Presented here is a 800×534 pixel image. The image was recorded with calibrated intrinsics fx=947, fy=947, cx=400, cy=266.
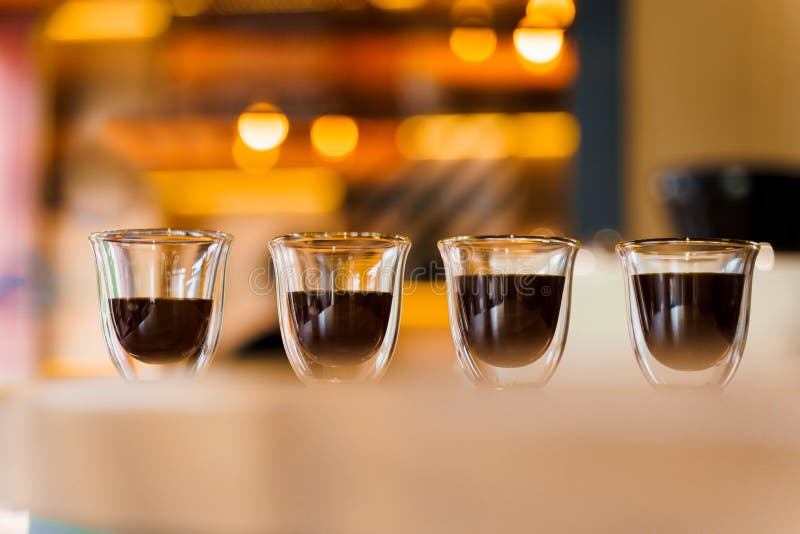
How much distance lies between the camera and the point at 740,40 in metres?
2.90

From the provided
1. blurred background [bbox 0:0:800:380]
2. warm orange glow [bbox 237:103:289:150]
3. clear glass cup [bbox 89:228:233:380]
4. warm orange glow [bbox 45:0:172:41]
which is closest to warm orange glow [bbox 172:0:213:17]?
blurred background [bbox 0:0:800:380]

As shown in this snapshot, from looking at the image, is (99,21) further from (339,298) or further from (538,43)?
(339,298)

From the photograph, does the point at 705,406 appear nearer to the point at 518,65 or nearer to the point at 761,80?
the point at 761,80

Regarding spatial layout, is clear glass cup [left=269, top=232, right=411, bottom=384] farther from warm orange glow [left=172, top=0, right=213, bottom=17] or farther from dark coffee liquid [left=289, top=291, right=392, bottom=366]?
warm orange glow [left=172, top=0, right=213, bottom=17]

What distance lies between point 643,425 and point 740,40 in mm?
2701

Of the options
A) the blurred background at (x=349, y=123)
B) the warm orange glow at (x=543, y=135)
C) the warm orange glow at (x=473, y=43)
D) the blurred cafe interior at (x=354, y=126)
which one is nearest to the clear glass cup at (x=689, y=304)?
the blurred cafe interior at (x=354, y=126)

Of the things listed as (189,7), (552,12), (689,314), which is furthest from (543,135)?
(689,314)

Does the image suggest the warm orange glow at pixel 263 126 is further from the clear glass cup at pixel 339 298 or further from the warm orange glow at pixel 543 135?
the clear glass cup at pixel 339 298

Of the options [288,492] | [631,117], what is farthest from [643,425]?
[631,117]

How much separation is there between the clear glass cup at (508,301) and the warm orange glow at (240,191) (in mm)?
3099

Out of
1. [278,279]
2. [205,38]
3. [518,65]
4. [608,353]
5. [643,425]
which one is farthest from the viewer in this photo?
[205,38]

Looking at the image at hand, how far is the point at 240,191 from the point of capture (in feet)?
12.7

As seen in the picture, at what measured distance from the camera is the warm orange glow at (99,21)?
3.81 meters

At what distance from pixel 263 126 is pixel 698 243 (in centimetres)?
319
